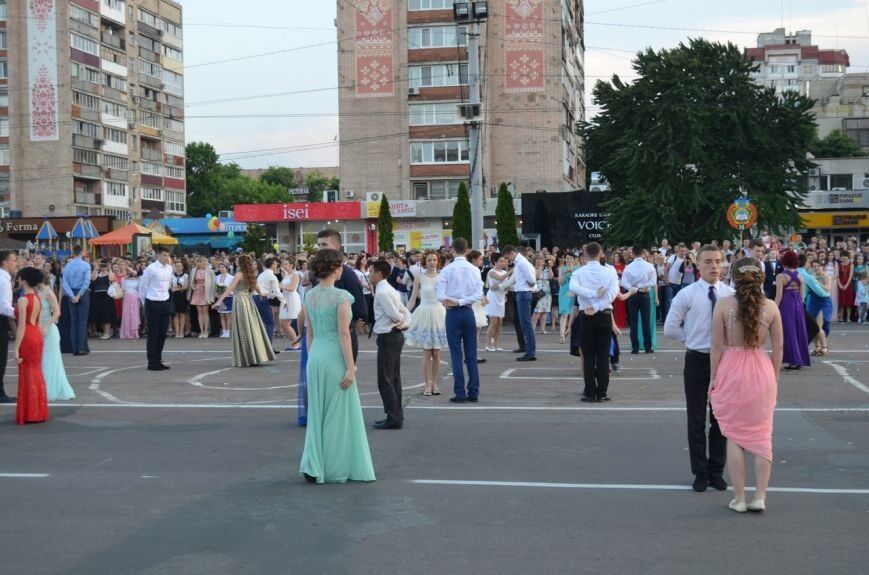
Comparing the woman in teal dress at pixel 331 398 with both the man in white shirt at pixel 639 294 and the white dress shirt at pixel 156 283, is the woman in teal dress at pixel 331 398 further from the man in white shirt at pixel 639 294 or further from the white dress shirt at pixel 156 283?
the man in white shirt at pixel 639 294

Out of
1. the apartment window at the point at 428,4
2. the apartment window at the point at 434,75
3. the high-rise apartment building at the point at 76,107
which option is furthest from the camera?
the high-rise apartment building at the point at 76,107

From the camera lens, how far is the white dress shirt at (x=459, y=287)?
13281 mm

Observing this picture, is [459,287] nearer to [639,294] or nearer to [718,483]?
[718,483]

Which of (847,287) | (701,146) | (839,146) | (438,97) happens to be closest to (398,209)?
(438,97)

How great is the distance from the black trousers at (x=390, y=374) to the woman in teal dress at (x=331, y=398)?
7.68ft

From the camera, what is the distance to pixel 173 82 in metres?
95.8

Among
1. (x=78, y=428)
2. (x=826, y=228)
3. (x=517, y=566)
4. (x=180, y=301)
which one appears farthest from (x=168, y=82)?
(x=517, y=566)

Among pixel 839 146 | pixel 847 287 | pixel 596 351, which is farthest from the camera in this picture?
pixel 839 146

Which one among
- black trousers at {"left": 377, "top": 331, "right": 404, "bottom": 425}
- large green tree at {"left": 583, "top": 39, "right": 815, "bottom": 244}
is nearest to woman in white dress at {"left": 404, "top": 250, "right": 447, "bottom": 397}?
black trousers at {"left": 377, "top": 331, "right": 404, "bottom": 425}

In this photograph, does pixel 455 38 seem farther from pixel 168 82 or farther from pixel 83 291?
pixel 83 291

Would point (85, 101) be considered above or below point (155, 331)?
above

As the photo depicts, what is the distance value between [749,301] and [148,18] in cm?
8979

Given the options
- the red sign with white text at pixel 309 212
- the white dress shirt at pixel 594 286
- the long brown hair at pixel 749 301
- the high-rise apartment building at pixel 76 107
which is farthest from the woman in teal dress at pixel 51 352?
the high-rise apartment building at pixel 76 107

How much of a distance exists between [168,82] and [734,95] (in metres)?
62.9
